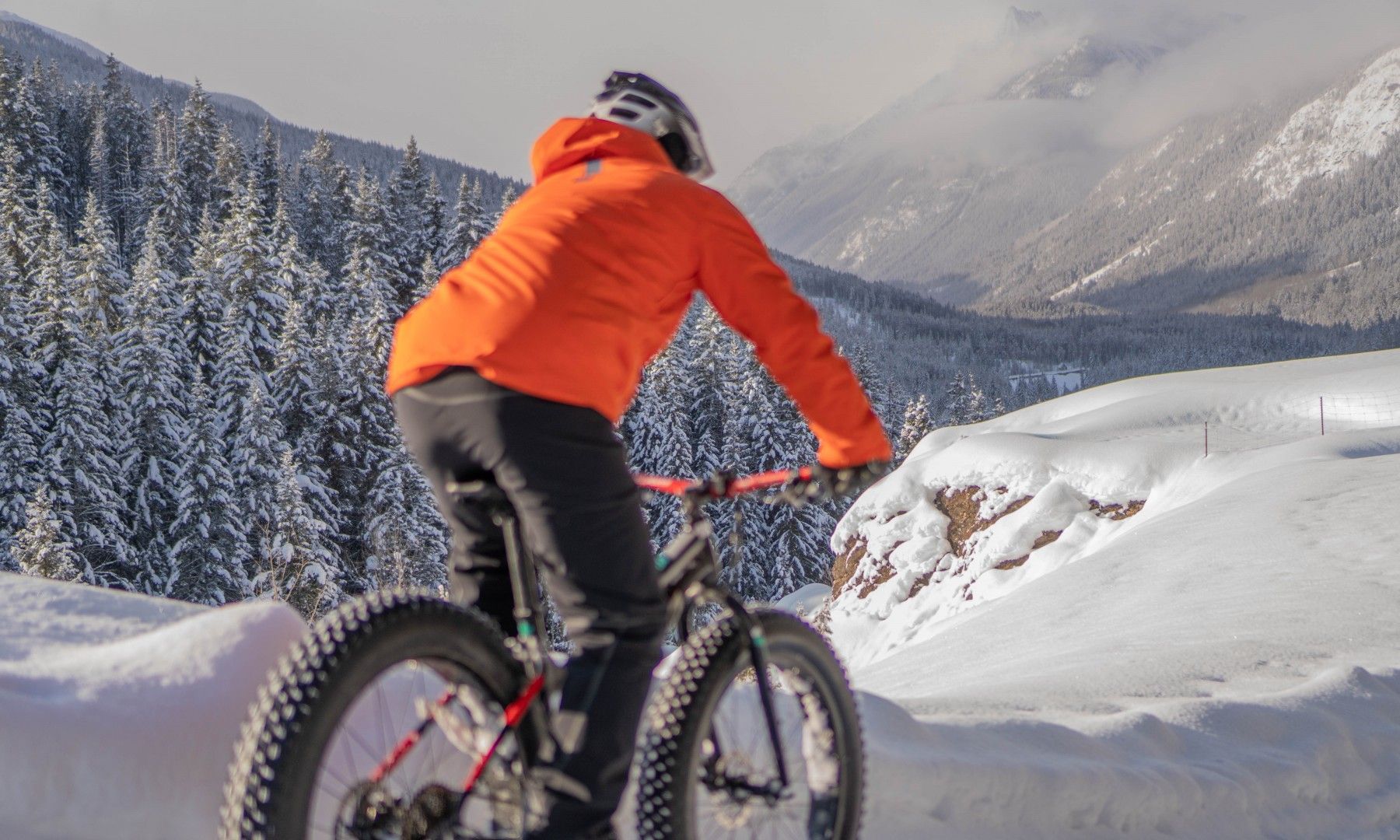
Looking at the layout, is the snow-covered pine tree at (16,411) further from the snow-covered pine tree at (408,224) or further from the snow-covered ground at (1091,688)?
the snow-covered ground at (1091,688)

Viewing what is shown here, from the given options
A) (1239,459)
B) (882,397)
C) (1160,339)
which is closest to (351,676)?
(1239,459)

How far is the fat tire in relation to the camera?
69.1 inches

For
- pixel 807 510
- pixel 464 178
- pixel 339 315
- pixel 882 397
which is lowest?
pixel 807 510

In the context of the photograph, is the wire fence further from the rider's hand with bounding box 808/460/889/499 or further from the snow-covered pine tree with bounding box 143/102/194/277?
the snow-covered pine tree with bounding box 143/102/194/277

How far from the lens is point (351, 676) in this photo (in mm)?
1916

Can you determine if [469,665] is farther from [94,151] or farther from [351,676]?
[94,151]

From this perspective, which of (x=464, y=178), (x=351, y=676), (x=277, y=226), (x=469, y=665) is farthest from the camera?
(x=277, y=226)

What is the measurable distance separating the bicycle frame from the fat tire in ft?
0.57

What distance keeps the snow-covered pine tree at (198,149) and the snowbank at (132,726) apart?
221 ft

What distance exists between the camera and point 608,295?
91.1 inches

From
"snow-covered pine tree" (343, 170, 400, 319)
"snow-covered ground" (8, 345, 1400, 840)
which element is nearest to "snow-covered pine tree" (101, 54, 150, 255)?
"snow-covered pine tree" (343, 170, 400, 319)

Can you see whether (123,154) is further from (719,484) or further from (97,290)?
(719,484)

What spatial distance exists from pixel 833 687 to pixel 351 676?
62.8 inches

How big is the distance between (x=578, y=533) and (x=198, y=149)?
72575 mm
